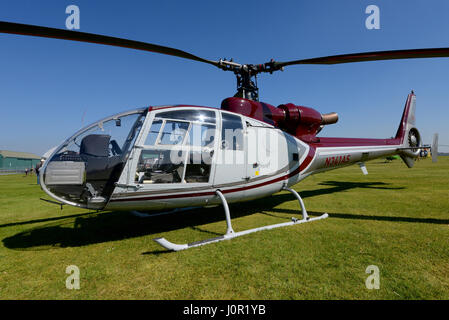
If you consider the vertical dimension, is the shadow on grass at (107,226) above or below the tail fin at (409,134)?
below

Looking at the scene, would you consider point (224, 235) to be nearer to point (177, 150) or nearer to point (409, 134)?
point (177, 150)

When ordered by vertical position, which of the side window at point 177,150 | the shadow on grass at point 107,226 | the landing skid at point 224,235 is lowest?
the shadow on grass at point 107,226

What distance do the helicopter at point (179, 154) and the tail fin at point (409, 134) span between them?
26.7 ft

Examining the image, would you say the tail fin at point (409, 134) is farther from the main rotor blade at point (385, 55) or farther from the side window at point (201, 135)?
the side window at point (201, 135)

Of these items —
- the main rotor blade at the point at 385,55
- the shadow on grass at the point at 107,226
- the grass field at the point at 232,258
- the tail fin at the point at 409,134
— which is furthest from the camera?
the tail fin at the point at 409,134

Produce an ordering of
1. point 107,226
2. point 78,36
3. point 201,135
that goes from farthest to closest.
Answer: point 107,226 → point 201,135 → point 78,36

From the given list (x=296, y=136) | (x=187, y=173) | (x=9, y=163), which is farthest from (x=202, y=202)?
(x=9, y=163)

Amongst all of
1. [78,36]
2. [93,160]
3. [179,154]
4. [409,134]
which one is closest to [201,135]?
[179,154]

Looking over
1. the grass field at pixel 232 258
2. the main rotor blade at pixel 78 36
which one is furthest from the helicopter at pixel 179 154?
the grass field at pixel 232 258

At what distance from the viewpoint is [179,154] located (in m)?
4.13

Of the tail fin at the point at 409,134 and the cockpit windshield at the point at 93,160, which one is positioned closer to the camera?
the cockpit windshield at the point at 93,160

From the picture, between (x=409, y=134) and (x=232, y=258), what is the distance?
12.5m

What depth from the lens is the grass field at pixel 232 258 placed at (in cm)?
265

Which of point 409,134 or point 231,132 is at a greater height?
point 409,134
